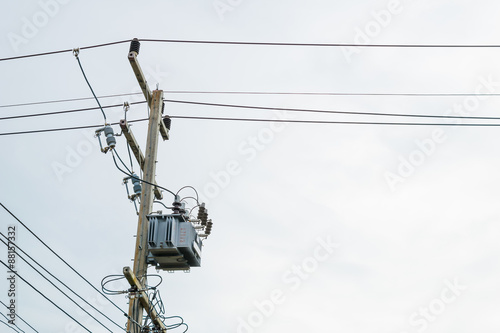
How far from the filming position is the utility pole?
11422 millimetres

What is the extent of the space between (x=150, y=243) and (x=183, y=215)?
776 millimetres

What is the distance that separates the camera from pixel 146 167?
12.6 m

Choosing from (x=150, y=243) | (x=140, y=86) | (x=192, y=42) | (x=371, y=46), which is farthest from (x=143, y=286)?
(x=371, y=46)

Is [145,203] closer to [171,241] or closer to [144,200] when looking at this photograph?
[144,200]

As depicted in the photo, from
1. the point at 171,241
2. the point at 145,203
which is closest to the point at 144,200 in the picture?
the point at 145,203

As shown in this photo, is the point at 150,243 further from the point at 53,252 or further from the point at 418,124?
the point at 418,124

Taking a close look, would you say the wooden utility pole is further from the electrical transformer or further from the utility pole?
the electrical transformer

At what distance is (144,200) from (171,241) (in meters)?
1.04

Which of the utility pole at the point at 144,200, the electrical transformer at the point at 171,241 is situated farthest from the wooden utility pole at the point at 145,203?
the electrical transformer at the point at 171,241

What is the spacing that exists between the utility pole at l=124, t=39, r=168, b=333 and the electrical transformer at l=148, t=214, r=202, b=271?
0.19 meters

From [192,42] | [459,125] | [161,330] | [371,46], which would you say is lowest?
[161,330]

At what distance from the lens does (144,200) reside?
40.2 feet

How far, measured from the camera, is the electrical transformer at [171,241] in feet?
38.5

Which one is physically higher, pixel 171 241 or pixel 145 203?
pixel 145 203
